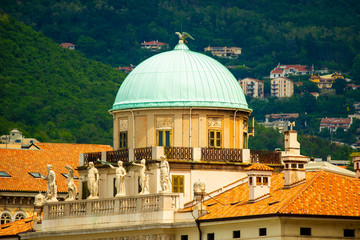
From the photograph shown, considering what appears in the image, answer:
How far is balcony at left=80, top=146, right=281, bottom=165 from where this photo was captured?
9025 centimetres

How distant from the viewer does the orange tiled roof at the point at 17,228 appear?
97350mm

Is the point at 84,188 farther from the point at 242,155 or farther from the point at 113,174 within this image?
the point at 242,155

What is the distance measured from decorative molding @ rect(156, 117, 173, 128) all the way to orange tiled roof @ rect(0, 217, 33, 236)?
464 inches

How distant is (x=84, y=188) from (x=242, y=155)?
11.9 meters

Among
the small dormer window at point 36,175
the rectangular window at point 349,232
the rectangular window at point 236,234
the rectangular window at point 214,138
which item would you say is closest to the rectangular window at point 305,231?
the rectangular window at point 349,232

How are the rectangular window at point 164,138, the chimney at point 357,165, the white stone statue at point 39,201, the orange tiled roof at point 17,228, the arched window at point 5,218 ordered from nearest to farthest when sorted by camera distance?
the chimney at point 357,165 < the rectangular window at point 164,138 < the white stone statue at point 39,201 < the orange tiled roof at point 17,228 < the arched window at point 5,218

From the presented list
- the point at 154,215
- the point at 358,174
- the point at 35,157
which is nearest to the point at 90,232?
the point at 154,215

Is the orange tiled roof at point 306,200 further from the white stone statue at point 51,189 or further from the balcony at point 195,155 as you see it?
the white stone statue at point 51,189

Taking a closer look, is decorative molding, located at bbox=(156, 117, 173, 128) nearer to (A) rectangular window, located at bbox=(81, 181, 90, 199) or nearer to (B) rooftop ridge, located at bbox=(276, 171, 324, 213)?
(A) rectangular window, located at bbox=(81, 181, 90, 199)

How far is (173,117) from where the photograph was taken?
92.4 meters

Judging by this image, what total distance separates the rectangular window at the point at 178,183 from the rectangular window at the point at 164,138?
3.46 metres

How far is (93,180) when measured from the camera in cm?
8919

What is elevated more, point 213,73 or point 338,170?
point 213,73

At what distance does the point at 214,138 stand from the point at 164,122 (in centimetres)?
355
